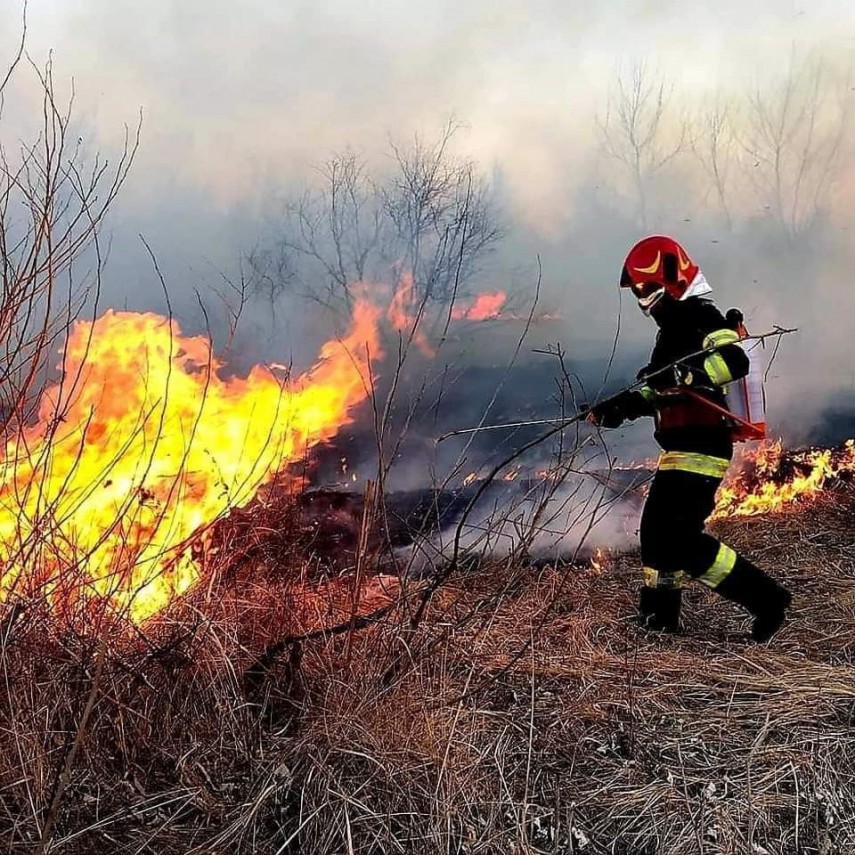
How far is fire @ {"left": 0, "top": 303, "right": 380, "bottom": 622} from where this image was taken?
10.2 ft

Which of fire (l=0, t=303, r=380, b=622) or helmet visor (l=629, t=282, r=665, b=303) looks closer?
fire (l=0, t=303, r=380, b=622)

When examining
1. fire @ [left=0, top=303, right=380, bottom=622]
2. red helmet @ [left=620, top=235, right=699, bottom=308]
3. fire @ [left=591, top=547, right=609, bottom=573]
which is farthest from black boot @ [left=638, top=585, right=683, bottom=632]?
fire @ [left=0, top=303, right=380, bottom=622]

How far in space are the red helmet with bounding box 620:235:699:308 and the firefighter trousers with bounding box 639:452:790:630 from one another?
82 cm

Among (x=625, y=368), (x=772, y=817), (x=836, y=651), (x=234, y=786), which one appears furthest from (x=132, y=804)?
(x=625, y=368)

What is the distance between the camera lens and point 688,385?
3.59 m

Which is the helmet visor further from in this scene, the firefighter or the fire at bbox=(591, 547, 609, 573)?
the fire at bbox=(591, 547, 609, 573)

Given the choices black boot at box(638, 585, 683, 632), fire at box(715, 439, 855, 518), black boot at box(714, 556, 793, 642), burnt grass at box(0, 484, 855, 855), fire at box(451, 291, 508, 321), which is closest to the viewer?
burnt grass at box(0, 484, 855, 855)

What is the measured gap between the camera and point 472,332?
27.0 feet

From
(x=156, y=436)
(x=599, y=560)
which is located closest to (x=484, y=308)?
(x=599, y=560)

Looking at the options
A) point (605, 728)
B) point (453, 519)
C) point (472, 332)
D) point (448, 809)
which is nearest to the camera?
point (448, 809)

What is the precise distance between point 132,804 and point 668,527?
102 inches

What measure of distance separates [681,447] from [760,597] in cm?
78

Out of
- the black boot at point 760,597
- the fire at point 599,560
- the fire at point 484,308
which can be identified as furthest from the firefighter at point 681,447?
the fire at point 484,308

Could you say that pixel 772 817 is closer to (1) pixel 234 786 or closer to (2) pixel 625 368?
(1) pixel 234 786
